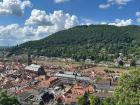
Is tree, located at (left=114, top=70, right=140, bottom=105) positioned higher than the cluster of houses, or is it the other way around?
tree, located at (left=114, top=70, right=140, bottom=105)

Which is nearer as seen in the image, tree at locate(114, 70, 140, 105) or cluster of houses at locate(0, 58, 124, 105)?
tree at locate(114, 70, 140, 105)

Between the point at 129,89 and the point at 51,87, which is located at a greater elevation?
the point at 129,89

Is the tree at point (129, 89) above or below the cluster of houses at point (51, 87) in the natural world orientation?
above

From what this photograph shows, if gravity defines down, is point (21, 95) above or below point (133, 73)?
below

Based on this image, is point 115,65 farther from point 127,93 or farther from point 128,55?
point 127,93

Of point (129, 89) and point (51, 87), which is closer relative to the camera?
point (129, 89)

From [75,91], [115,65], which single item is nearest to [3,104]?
[75,91]

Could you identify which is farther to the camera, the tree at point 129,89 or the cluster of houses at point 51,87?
the cluster of houses at point 51,87

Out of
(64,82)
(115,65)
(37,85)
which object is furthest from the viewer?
(115,65)
